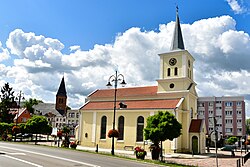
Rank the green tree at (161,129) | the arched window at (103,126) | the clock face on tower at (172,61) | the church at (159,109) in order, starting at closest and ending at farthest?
the green tree at (161,129) < the church at (159,109) < the clock face on tower at (172,61) < the arched window at (103,126)

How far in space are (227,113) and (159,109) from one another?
48552mm

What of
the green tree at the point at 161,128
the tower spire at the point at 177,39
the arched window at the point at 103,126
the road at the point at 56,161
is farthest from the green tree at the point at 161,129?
the tower spire at the point at 177,39

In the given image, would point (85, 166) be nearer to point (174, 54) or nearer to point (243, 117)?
point (174, 54)

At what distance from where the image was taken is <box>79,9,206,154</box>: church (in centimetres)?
3591

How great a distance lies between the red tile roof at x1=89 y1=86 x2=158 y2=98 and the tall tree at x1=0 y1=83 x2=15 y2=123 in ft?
103

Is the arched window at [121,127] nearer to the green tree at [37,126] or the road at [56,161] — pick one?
the green tree at [37,126]

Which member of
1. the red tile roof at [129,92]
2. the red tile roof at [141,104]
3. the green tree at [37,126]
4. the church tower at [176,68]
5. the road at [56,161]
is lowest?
the road at [56,161]

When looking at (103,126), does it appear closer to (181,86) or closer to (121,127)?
(121,127)

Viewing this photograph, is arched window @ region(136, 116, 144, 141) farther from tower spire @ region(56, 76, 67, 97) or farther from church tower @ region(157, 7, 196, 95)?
tower spire @ region(56, 76, 67, 97)

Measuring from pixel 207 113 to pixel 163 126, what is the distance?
5716cm

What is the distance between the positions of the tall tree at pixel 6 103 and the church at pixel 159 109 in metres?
32.1


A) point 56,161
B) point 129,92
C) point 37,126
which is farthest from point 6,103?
point 56,161

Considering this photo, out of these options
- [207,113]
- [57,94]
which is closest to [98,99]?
[207,113]

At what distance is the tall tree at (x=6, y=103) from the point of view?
65500 millimetres
